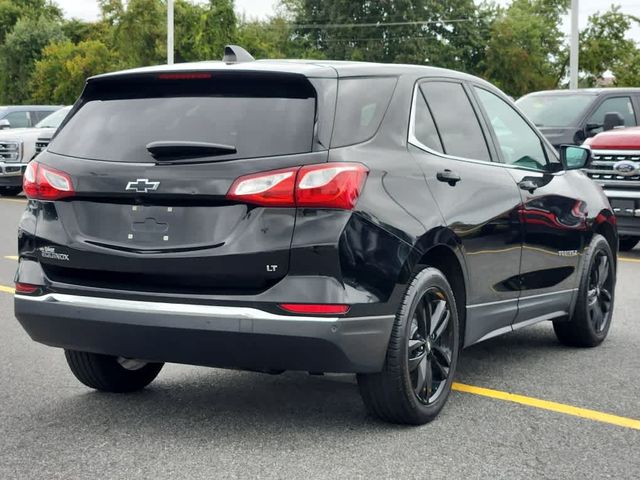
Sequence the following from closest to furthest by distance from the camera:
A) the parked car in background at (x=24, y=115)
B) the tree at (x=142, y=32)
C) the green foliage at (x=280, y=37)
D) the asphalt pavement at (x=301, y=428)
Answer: the asphalt pavement at (x=301, y=428) < the parked car in background at (x=24, y=115) < the tree at (x=142, y=32) < the green foliage at (x=280, y=37)

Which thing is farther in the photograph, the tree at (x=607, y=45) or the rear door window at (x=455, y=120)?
the tree at (x=607, y=45)

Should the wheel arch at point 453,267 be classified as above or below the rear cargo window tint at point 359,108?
below

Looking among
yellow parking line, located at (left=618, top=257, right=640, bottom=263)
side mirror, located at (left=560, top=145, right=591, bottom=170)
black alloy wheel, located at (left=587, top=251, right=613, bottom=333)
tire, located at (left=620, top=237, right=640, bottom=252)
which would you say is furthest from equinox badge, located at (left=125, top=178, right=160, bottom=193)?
tire, located at (left=620, top=237, right=640, bottom=252)

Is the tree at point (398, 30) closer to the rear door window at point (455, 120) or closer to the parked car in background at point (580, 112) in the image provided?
the parked car in background at point (580, 112)

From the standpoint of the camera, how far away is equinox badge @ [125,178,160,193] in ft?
16.5

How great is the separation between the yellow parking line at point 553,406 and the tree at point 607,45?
62371mm

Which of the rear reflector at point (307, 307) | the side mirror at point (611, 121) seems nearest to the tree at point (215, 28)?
the side mirror at point (611, 121)

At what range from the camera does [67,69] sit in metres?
72.4

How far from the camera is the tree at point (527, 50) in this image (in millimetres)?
78000

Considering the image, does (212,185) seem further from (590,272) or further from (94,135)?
(590,272)

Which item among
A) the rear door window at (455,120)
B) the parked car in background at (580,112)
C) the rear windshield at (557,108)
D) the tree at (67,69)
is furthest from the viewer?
the tree at (67,69)

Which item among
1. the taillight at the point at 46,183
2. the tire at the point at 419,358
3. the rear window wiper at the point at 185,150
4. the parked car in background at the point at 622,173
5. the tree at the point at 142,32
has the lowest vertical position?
the tree at the point at 142,32

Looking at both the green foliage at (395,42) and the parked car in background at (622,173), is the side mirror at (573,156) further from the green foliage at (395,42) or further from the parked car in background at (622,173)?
the green foliage at (395,42)

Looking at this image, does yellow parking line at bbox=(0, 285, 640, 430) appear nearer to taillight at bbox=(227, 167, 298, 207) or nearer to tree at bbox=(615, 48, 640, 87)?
taillight at bbox=(227, 167, 298, 207)
